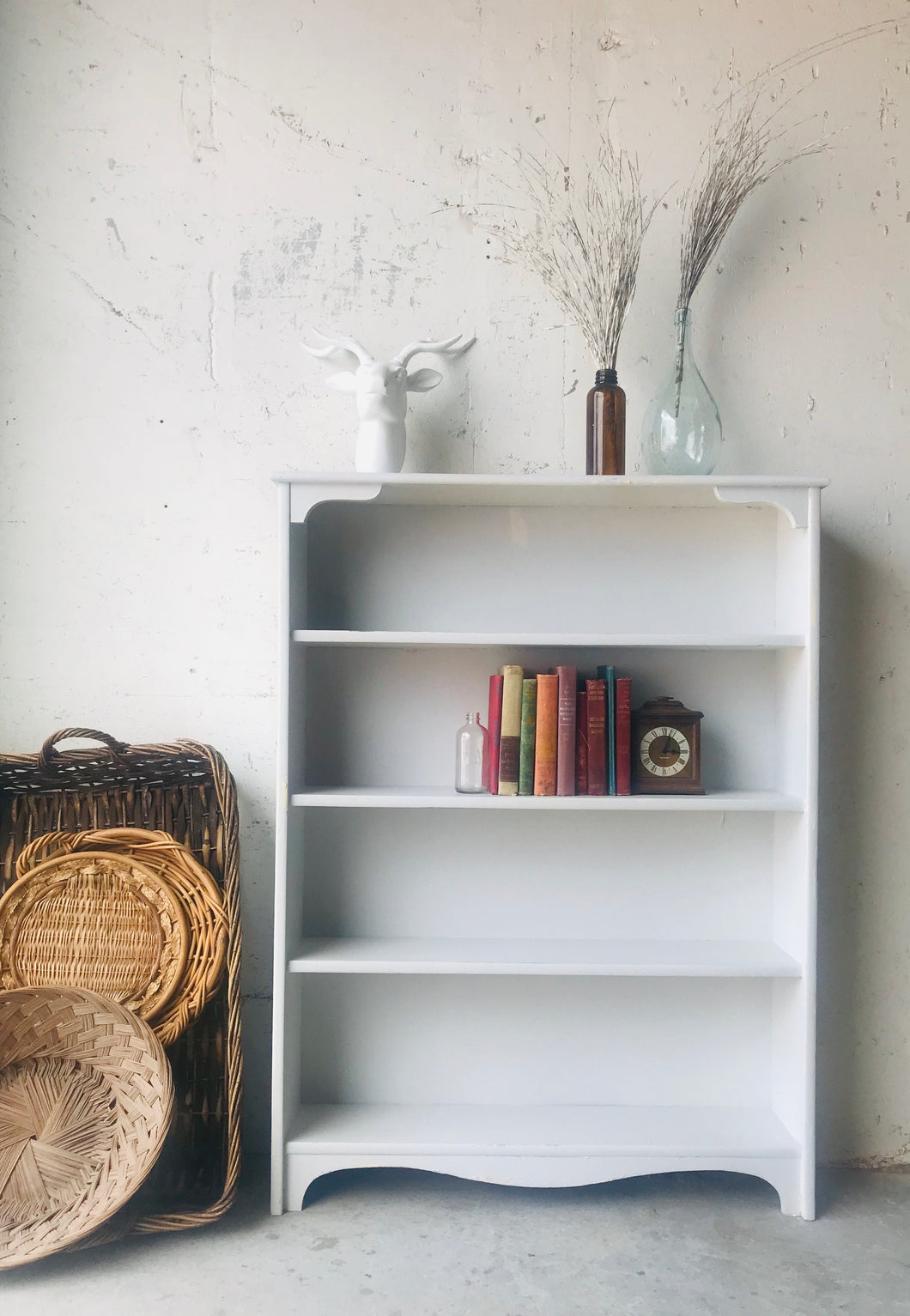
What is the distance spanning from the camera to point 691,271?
2.32 meters

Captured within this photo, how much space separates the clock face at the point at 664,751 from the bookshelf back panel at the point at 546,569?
28 centimetres

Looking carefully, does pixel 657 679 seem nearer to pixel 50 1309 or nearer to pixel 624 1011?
pixel 624 1011

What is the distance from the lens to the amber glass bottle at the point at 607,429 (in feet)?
7.25

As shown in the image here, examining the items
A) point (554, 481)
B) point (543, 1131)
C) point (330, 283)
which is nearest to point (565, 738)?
point (554, 481)

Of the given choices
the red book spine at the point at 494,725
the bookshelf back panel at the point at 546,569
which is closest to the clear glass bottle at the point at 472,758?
the red book spine at the point at 494,725

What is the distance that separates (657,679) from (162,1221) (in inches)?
63.7

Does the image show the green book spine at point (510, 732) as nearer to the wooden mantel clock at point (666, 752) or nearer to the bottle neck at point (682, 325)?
the wooden mantel clock at point (666, 752)

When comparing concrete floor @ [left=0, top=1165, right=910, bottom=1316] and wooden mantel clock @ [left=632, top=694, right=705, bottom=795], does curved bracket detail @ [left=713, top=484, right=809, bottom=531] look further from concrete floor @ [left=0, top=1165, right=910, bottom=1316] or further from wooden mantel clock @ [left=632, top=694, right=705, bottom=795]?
concrete floor @ [left=0, top=1165, right=910, bottom=1316]

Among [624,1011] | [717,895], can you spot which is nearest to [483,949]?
[624,1011]

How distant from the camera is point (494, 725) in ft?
7.22

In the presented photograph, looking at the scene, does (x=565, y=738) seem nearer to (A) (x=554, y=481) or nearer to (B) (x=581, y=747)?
(B) (x=581, y=747)

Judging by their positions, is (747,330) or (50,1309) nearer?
(50,1309)

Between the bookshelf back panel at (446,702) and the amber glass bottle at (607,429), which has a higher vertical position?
the amber glass bottle at (607,429)

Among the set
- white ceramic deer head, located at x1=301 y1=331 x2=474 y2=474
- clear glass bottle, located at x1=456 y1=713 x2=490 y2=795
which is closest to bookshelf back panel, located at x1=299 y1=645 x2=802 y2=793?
clear glass bottle, located at x1=456 y1=713 x2=490 y2=795
